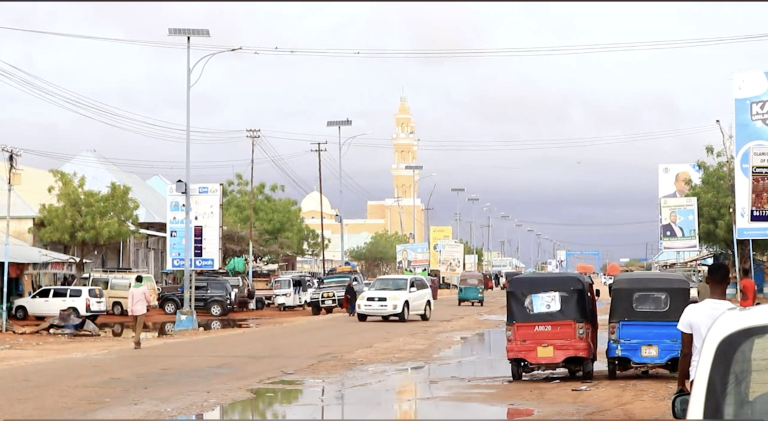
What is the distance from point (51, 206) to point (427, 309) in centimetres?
2066

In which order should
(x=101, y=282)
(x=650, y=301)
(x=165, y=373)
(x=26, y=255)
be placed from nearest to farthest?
(x=650, y=301)
(x=165, y=373)
(x=26, y=255)
(x=101, y=282)

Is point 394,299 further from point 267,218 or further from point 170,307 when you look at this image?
point 267,218

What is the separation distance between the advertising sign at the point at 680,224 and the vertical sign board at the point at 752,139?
122ft

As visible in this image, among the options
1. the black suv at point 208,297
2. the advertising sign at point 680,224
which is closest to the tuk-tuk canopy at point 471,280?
the advertising sign at point 680,224

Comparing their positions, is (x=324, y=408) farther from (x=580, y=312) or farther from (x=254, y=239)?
(x=254, y=239)

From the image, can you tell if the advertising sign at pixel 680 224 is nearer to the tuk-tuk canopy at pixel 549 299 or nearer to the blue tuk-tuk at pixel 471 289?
the blue tuk-tuk at pixel 471 289

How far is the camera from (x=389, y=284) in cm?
4162

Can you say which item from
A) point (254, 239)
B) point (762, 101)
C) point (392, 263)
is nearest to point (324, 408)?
point (762, 101)

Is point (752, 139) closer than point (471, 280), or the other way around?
point (752, 139)

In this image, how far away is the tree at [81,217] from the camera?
5141cm

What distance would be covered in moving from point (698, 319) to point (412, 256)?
8160 cm

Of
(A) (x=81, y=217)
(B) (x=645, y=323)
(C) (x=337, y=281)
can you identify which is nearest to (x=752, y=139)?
(B) (x=645, y=323)

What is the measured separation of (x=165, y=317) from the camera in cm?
4872

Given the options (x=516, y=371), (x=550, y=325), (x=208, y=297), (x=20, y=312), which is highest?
(x=550, y=325)
